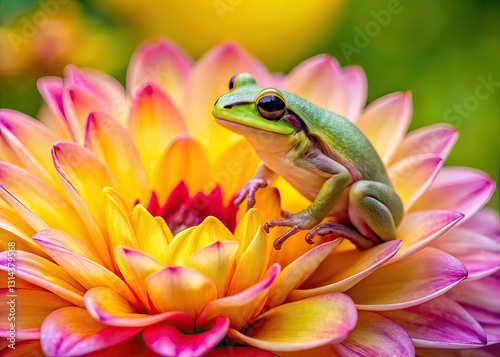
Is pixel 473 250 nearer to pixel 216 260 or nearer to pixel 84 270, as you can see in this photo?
pixel 216 260

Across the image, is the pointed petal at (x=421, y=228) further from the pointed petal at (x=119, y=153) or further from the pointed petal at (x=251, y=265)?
the pointed petal at (x=119, y=153)

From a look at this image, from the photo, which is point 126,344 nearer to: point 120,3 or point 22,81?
point 22,81

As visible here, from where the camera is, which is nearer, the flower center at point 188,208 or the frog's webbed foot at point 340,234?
the frog's webbed foot at point 340,234

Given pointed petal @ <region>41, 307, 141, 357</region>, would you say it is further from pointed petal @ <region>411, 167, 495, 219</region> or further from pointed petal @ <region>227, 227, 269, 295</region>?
pointed petal @ <region>411, 167, 495, 219</region>

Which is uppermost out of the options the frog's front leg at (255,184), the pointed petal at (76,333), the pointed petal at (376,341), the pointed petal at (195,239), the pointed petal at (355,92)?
the pointed petal at (355,92)

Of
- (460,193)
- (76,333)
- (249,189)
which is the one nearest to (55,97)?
(249,189)

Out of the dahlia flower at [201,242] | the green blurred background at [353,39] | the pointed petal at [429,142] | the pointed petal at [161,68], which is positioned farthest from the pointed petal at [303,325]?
the green blurred background at [353,39]

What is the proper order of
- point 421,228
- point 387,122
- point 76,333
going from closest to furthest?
1. point 76,333
2. point 421,228
3. point 387,122
